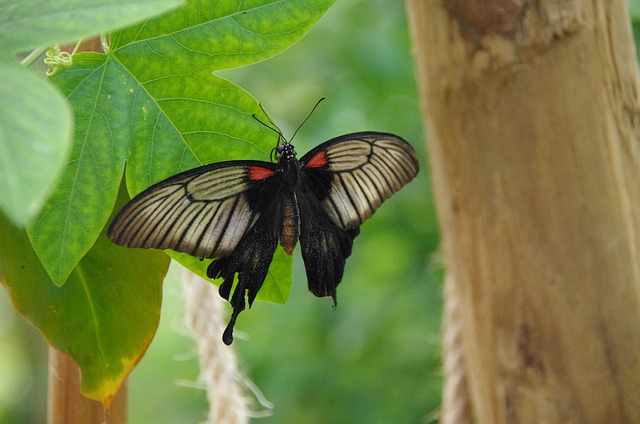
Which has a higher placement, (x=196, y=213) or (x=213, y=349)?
(x=196, y=213)

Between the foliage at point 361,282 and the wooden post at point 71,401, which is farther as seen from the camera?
the foliage at point 361,282

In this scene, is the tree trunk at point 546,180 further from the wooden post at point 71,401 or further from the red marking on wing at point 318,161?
the wooden post at point 71,401

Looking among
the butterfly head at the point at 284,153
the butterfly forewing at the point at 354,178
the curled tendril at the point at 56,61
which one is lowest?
the butterfly forewing at the point at 354,178

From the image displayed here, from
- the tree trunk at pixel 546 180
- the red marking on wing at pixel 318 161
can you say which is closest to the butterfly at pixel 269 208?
the red marking on wing at pixel 318 161

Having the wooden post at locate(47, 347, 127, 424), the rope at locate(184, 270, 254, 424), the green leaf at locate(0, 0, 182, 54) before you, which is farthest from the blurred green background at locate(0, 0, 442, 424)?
the green leaf at locate(0, 0, 182, 54)

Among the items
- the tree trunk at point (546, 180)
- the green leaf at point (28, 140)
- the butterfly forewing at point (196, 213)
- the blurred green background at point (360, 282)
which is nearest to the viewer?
the green leaf at point (28, 140)

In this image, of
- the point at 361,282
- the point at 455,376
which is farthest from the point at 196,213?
the point at 361,282

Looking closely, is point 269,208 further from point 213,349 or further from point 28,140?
point 213,349

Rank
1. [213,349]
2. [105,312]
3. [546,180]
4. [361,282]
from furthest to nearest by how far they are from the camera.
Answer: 1. [361,282]
2. [213,349]
3. [546,180]
4. [105,312]
